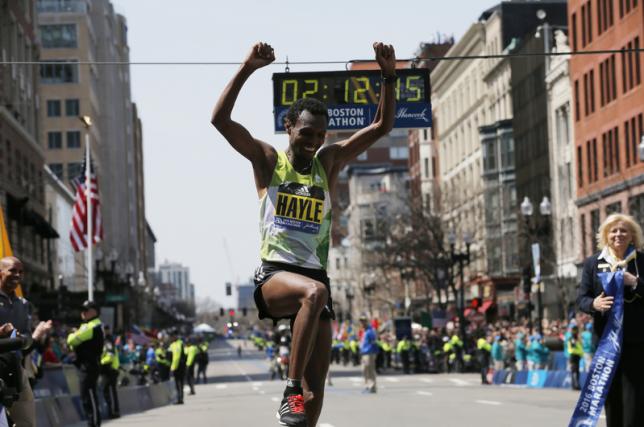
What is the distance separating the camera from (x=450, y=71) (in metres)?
110

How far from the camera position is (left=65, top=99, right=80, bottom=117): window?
12288 cm

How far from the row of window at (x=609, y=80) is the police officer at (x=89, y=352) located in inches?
1575

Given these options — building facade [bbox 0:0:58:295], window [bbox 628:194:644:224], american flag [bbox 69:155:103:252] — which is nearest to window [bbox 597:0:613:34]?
window [bbox 628:194:644:224]

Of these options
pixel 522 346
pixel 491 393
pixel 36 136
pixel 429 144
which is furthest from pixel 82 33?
pixel 491 393

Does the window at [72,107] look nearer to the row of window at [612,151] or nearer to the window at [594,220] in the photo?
the row of window at [612,151]

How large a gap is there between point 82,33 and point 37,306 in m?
69.2

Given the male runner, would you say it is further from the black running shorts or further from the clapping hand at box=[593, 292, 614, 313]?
the clapping hand at box=[593, 292, 614, 313]

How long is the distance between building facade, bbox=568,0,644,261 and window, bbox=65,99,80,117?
5859cm

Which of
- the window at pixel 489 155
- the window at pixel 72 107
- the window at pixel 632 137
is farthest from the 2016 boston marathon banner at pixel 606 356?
the window at pixel 72 107

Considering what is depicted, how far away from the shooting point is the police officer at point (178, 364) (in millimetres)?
37619

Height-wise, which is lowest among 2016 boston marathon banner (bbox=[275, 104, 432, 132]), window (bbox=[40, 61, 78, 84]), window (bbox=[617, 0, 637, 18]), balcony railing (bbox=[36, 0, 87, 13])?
2016 boston marathon banner (bbox=[275, 104, 432, 132])

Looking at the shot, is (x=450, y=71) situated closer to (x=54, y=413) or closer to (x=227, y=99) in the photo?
(x=54, y=413)

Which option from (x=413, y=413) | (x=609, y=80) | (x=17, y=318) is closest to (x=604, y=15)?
(x=609, y=80)

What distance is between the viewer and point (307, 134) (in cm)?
903
